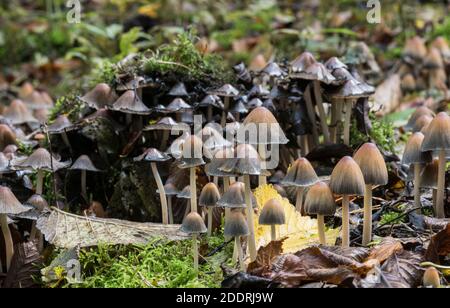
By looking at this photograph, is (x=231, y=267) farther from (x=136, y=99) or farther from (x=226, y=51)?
(x=226, y=51)

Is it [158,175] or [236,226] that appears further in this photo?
[158,175]

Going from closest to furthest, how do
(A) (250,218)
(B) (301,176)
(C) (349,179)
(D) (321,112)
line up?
(C) (349,179) < (A) (250,218) < (B) (301,176) < (D) (321,112)

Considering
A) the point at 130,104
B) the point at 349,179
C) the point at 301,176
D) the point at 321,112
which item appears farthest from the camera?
the point at 321,112

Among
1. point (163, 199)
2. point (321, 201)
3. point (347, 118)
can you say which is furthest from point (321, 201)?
point (347, 118)

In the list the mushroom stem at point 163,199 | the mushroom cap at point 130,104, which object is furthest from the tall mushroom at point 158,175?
the mushroom cap at point 130,104

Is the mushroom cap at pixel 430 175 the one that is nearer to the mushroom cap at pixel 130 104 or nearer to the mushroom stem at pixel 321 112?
the mushroom stem at pixel 321 112

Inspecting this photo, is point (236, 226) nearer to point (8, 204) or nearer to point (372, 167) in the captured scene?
point (372, 167)
